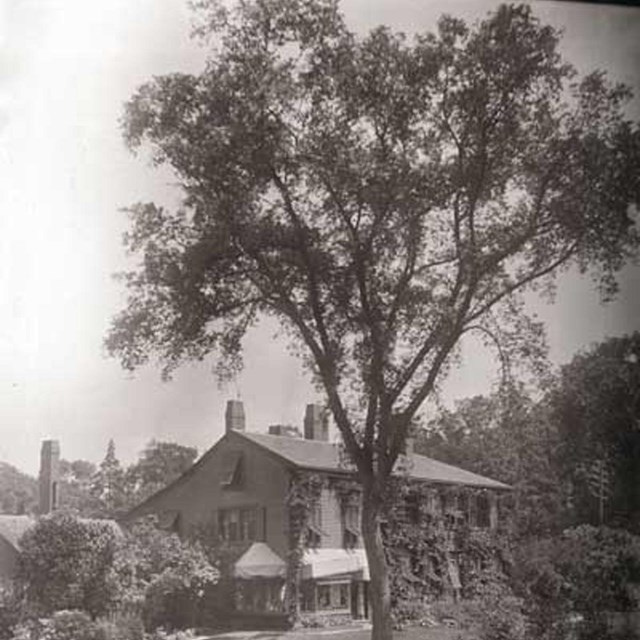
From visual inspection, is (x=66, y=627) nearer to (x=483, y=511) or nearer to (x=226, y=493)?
(x=226, y=493)

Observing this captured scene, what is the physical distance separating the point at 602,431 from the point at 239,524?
175 centimetres

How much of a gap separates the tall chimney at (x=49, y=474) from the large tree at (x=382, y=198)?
85 centimetres

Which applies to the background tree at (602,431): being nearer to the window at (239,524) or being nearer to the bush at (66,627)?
the window at (239,524)

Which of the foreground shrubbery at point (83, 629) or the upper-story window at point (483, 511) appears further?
the upper-story window at point (483, 511)

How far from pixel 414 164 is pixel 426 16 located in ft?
2.16

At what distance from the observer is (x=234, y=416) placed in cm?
417

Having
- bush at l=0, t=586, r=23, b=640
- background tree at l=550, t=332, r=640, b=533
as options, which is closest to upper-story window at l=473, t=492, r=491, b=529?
background tree at l=550, t=332, r=640, b=533

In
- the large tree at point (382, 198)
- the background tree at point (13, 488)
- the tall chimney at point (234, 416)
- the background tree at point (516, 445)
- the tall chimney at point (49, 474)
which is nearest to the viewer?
the background tree at point (13, 488)

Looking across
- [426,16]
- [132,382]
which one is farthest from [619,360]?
[132,382]

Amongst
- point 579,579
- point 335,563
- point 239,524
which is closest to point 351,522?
point 335,563

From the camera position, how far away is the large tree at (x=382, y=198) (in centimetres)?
445

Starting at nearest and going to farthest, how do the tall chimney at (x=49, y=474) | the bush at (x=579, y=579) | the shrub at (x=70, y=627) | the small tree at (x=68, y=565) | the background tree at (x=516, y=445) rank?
the tall chimney at (x=49, y=474)
the shrub at (x=70, y=627)
the small tree at (x=68, y=565)
the bush at (x=579, y=579)
the background tree at (x=516, y=445)

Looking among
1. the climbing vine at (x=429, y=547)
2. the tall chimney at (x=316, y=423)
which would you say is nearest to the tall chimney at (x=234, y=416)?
the tall chimney at (x=316, y=423)

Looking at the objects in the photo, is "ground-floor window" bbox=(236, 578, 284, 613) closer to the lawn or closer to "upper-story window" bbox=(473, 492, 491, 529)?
the lawn
